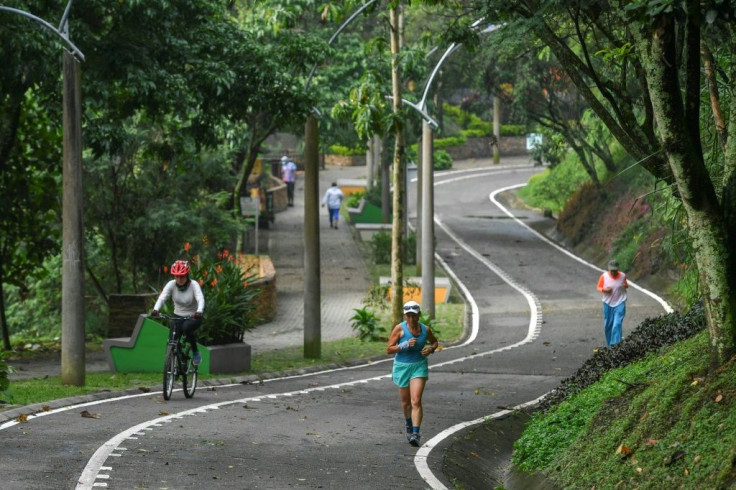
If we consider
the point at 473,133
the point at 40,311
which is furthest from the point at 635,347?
the point at 473,133

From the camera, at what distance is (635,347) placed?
1711cm

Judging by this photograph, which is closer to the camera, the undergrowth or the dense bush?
the undergrowth

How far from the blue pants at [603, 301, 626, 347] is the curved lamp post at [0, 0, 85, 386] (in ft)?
31.3

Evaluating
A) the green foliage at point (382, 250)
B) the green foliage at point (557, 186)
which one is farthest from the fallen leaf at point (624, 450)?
the green foliage at point (557, 186)

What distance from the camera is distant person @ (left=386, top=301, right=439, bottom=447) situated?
49.5 ft

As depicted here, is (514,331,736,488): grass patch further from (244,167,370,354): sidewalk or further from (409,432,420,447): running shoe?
(244,167,370,354): sidewalk

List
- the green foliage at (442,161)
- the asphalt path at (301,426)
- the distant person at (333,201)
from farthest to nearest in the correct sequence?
the green foliage at (442,161), the distant person at (333,201), the asphalt path at (301,426)

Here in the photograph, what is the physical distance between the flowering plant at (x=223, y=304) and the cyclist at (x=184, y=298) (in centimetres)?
486

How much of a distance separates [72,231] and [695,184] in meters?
10.6

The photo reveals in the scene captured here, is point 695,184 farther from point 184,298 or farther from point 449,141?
point 449,141

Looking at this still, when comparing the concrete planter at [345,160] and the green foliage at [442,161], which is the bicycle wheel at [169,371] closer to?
the green foliage at [442,161]

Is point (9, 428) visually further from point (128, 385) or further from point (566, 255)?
point (566, 255)

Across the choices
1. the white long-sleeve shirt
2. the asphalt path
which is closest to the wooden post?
the asphalt path

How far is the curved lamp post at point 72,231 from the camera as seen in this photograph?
2009 cm
